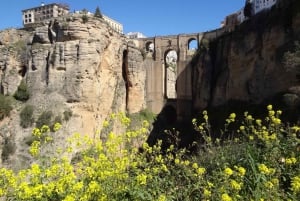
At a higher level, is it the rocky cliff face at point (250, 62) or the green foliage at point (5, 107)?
the rocky cliff face at point (250, 62)

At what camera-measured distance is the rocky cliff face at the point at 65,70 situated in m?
24.2

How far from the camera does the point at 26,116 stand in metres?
23.9

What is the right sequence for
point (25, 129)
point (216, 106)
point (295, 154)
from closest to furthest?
point (295, 154)
point (25, 129)
point (216, 106)

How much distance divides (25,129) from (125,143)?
18.3 m

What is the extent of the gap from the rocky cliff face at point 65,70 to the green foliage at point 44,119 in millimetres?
326

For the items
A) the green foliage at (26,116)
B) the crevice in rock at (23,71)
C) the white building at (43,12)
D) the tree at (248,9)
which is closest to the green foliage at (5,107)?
the green foliage at (26,116)

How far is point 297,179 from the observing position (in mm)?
3850

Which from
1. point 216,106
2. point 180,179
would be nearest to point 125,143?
point 180,179

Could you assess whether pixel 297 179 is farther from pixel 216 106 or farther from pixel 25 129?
pixel 216 106

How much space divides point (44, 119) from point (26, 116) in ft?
3.76

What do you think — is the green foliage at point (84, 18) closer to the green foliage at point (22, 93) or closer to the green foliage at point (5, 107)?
the green foliage at point (22, 93)

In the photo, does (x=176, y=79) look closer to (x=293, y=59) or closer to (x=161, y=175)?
(x=293, y=59)

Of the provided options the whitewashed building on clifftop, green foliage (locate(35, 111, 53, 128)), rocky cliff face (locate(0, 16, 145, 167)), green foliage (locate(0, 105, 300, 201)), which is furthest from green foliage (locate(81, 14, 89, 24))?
green foliage (locate(0, 105, 300, 201))

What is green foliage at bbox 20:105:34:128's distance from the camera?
2358 centimetres
